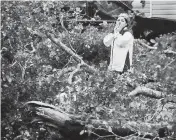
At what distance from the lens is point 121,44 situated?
94.4 inches

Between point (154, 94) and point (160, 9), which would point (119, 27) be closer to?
point (160, 9)

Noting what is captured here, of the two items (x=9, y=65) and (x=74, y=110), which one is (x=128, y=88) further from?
(x=9, y=65)

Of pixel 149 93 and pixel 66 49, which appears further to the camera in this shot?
pixel 66 49

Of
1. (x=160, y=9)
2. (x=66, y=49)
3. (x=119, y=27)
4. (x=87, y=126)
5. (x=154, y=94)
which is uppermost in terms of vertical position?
(x=160, y=9)

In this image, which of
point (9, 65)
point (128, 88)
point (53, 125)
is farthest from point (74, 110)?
point (9, 65)

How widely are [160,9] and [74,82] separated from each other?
704 millimetres

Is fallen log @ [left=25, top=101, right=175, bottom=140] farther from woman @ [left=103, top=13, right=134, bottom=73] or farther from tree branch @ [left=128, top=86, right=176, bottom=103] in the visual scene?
woman @ [left=103, top=13, right=134, bottom=73]

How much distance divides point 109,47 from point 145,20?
0.28 metres

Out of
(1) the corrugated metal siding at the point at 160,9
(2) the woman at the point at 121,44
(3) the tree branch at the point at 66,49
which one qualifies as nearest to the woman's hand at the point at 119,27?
(2) the woman at the point at 121,44

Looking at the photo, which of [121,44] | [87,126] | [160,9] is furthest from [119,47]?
[87,126]

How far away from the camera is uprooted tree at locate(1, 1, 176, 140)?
2.34m

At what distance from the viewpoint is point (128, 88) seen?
2377 millimetres

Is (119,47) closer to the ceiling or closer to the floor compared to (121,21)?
closer to the floor

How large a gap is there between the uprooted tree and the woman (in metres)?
0.04
